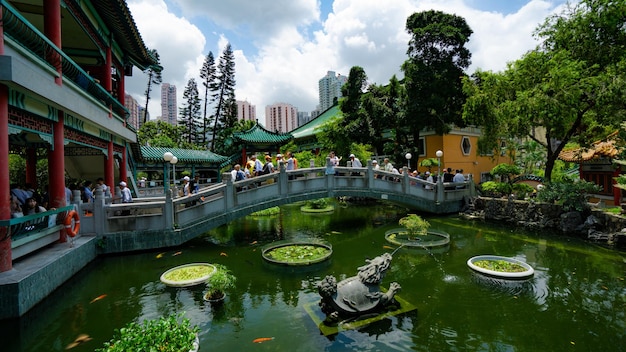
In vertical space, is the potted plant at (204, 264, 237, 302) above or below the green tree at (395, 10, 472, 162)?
below

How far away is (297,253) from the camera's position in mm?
9219

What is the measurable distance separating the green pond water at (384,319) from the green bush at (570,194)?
173 centimetres

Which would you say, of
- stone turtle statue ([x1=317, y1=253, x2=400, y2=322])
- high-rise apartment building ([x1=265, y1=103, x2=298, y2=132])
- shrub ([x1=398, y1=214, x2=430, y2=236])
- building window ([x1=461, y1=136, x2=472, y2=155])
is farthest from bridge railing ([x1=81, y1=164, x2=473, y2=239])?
high-rise apartment building ([x1=265, y1=103, x2=298, y2=132])

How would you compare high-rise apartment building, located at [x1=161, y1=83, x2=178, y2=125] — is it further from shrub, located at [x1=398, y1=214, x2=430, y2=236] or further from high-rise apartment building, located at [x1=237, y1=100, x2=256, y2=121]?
shrub, located at [x1=398, y1=214, x2=430, y2=236]

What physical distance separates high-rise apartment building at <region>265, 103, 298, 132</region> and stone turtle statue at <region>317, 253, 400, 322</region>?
6181cm

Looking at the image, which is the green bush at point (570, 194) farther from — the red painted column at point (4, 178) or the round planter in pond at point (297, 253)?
the red painted column at point (4, 178)

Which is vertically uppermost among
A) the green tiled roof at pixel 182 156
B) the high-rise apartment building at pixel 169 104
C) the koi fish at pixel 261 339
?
the high-rise apartment building at pixel 169 104

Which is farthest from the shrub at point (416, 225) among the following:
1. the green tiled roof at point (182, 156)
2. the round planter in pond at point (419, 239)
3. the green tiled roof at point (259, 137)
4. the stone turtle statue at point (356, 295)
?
the green tiled roof at point (259, 137)

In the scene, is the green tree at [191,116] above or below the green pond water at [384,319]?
above

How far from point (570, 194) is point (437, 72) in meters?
10.2

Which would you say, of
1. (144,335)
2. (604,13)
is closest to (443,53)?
(604,13)

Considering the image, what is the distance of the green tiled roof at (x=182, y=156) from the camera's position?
19.1 meters

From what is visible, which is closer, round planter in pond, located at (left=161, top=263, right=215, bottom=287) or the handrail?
the handrail

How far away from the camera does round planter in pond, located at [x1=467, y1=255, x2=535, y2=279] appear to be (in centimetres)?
723
